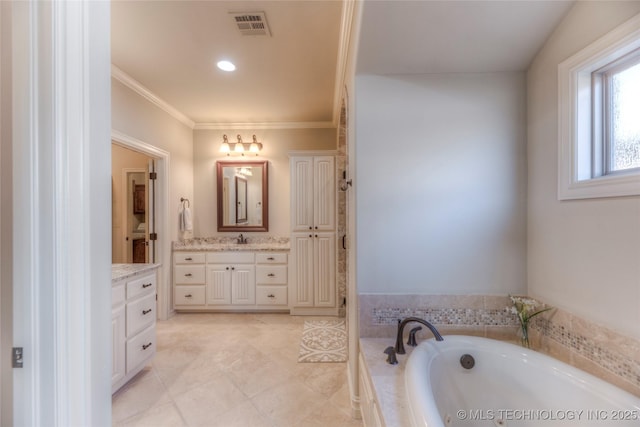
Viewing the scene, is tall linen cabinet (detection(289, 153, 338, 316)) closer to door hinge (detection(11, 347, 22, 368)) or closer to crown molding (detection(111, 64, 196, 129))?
crown molding (detection(111, 64, 196, 129))

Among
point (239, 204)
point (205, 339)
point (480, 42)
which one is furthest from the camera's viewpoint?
point (239, 204)

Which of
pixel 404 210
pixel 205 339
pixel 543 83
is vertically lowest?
pixel 205 339

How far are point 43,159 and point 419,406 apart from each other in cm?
137

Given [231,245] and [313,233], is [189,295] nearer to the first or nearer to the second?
[231,245]

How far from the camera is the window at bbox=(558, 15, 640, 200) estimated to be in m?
1.21

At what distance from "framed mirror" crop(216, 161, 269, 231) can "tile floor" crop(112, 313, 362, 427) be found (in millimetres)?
1526

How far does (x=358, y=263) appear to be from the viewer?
1.73m

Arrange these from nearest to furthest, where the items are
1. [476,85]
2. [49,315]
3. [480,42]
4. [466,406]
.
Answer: [49,315] → [466,406] → [480,42] → [476,85]

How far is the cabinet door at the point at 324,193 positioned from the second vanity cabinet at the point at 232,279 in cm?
64

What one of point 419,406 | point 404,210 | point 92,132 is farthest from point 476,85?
point 92,132

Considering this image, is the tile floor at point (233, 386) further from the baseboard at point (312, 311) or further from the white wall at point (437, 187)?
the white wall at point (437, 187)

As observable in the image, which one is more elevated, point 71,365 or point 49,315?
point 49,315

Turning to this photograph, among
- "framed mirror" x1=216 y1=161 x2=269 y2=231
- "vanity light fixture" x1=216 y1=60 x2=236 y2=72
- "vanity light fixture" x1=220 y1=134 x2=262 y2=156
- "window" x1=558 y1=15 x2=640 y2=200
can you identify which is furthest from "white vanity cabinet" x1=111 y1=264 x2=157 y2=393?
"window" x1=558 y1=15 x2=640 y2=200

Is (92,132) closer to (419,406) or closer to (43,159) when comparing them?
(43,159)
